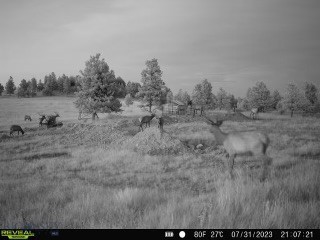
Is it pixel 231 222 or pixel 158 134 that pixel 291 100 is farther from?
pixel 231 222

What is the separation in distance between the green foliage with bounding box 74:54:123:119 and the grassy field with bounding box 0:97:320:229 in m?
9.63

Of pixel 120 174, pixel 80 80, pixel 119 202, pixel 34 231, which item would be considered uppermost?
pixel 80 80

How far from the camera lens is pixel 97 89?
38031 millimetres

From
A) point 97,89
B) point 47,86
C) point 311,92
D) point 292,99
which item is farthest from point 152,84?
point 47,86

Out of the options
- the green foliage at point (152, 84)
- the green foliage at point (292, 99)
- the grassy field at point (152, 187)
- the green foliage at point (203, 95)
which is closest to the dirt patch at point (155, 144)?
the grassy field at point (152, 187)

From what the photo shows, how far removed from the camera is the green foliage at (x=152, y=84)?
170 ft

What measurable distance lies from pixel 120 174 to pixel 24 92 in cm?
10540

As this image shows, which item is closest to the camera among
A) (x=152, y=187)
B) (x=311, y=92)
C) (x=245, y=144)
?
(x=152, y=187)

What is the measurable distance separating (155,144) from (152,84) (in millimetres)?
34049

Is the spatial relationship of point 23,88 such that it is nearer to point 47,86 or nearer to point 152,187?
point 47,86

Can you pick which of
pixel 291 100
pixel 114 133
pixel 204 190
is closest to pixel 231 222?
pixel 204 190

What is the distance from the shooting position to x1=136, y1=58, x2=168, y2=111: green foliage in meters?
51.8

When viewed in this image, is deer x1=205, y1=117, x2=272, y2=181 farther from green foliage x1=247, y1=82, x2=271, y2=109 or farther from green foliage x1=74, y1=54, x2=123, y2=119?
green foliage x1=247, y1=82, x2=271, y2=109

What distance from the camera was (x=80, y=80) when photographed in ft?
127
